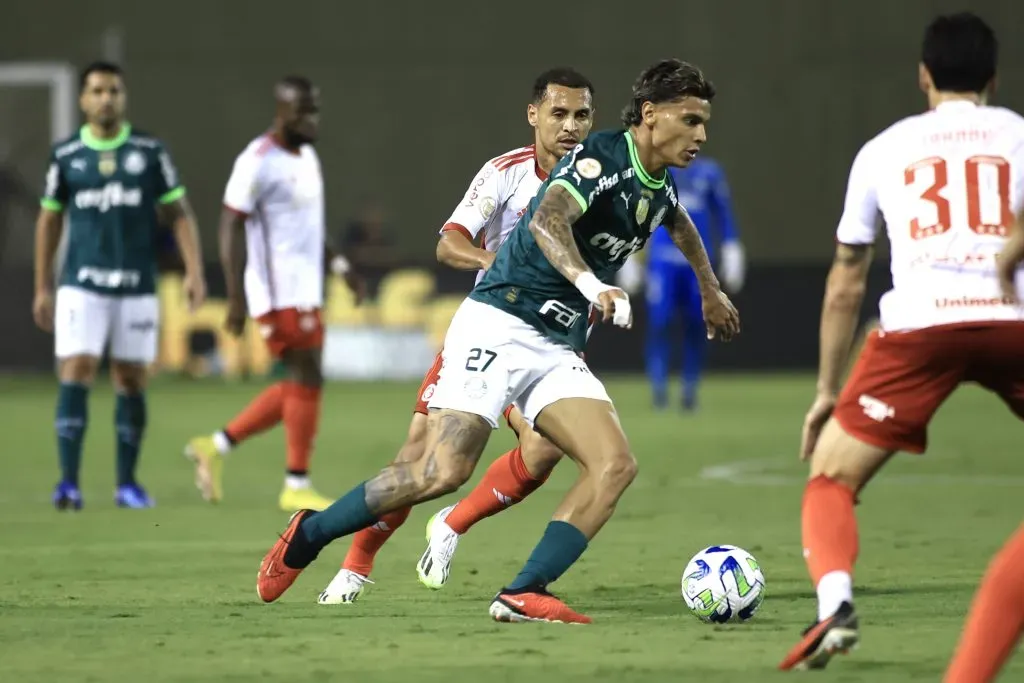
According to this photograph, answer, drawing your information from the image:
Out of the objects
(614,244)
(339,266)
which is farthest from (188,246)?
(614,244)

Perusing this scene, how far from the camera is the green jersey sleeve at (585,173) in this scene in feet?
20.6

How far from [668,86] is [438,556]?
79.3 inches

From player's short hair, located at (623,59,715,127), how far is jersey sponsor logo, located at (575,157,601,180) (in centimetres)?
26

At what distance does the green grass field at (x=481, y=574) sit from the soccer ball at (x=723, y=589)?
0.09 m

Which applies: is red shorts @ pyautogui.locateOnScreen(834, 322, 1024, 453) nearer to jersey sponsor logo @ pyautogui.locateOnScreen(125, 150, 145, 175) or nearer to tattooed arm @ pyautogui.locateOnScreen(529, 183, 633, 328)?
tattooed arm @ pyautogui.locateOnScreen(529, 183, 633, 328)

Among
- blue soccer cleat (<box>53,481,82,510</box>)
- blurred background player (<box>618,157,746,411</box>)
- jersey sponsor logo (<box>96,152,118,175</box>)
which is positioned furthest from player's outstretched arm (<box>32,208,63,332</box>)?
blurred background player (<box>618,157,746,411</box>)

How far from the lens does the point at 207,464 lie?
11.0 metres

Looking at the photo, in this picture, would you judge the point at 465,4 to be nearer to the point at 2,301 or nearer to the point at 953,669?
the point at 2,301

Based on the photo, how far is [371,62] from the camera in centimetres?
2620

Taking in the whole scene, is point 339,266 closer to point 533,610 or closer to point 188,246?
point 188,246

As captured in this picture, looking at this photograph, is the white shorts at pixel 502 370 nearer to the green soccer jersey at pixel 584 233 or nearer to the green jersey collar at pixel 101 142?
the green soccer jersey at pixel 584 233

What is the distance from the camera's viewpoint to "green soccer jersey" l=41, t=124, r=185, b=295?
35.1 feet

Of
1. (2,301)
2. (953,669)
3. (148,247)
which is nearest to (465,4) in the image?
(2,301)

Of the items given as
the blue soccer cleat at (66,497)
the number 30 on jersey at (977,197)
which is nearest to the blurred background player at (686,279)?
the blue soccer cleat at (66,497)
